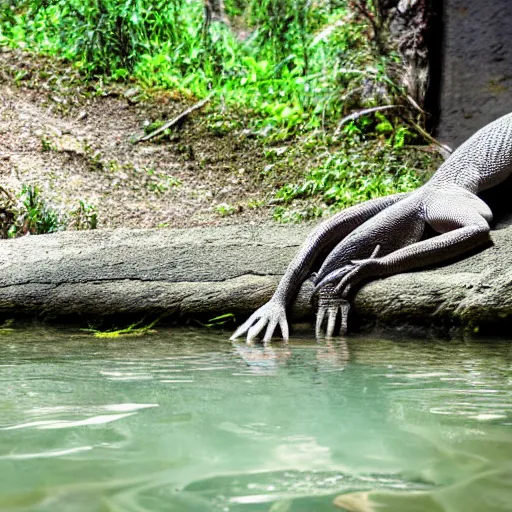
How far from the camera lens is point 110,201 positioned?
772 centimetres

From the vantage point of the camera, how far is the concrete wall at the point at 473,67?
7547 millimetres

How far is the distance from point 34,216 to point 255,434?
5129 millimetres

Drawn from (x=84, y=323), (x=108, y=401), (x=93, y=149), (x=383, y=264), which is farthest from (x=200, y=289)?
(x=93, y=149)

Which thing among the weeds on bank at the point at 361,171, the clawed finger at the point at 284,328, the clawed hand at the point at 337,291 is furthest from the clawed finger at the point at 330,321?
the weeds on bank at the point at 361,171

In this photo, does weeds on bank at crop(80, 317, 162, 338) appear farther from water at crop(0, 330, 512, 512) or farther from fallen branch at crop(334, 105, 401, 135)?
fallen branch at crop(334, 105, 401, 135)

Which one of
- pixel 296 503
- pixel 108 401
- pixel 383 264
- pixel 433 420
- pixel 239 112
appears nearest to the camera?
pixel 296 503

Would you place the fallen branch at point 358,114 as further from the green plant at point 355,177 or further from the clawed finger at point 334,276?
the clawed finger at point 334,276

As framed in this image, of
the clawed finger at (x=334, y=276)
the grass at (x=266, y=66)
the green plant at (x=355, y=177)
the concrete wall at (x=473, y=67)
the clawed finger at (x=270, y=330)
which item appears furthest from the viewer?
the grass at (x=266, y=66)

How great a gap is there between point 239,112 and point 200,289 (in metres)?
5.21

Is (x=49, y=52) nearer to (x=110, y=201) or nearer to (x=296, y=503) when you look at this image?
(x=110, y=201)

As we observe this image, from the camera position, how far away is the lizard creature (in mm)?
4172

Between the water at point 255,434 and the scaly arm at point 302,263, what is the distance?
36.5 inches

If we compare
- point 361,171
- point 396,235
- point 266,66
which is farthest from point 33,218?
point 266,66

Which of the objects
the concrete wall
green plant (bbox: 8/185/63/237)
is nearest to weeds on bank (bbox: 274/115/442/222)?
the concrete wall
